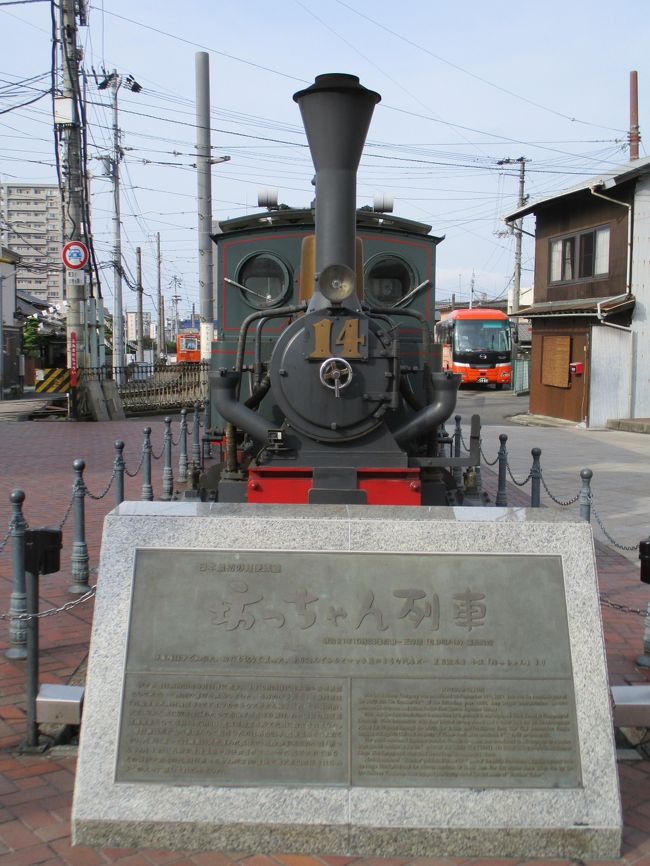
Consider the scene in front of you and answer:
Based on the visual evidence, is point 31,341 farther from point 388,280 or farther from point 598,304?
point 388,280

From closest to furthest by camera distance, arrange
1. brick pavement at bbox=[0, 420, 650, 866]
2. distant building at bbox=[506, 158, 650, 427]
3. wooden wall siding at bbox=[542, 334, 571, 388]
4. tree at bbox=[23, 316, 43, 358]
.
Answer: brick pavement at bbox=[0, 420, 650, 866] → distant building at bbox=[506, 158, 650, 427] → wooden wall siding at bbox=[542, 334, 571, 388] → tree at bbox=[23, 316, 43, 358]

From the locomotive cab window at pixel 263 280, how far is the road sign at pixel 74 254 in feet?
35.2

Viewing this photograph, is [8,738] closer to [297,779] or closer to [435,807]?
[297,779]

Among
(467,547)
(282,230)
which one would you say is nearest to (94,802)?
(467,547)

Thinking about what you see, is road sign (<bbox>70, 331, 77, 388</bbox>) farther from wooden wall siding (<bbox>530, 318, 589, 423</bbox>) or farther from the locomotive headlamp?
the locomotive headlamp

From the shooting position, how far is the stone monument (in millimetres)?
3006

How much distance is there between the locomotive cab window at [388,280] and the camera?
7848 millimetres

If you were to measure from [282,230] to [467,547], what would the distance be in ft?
Result: 16.7

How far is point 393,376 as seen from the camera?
5.36m

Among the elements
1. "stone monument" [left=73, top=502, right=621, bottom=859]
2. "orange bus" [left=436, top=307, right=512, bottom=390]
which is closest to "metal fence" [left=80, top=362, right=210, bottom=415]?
"orange bus" [left=436, top=307, right=512, bottom=390]

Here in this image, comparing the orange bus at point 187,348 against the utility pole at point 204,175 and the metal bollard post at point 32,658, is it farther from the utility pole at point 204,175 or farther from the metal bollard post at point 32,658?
the metal bollard post at point 32,658

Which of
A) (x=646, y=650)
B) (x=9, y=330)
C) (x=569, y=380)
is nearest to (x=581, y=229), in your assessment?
(x=569, y=380)

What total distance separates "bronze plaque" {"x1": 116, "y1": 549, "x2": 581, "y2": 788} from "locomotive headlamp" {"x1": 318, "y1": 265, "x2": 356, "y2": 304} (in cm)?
227

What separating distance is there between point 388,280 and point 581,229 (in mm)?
13998
